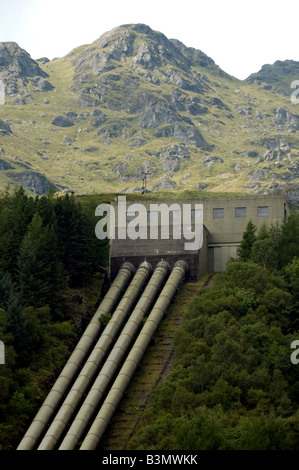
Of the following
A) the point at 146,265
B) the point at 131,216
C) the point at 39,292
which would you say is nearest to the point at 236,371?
the point at 39,292

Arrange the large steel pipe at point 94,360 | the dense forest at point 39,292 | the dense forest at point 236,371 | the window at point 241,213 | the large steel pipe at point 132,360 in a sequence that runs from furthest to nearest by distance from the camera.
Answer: the window at point 241,213 → the dense forest at point 39,292 → the large steel pipe at point 94,360 → the large steel pipe at point 132,360 → the dense forest at point 236,371

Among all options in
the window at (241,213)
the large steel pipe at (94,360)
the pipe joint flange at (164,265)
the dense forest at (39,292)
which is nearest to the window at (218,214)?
the window at (241,213)

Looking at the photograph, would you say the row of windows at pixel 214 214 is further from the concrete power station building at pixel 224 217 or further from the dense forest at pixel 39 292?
the dense forest at pixel 39 292

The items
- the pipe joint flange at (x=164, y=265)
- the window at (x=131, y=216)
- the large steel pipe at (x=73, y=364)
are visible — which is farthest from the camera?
the window at (x=131, y=216)

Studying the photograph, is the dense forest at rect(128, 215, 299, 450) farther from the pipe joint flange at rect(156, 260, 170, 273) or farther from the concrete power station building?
the concrete power station building

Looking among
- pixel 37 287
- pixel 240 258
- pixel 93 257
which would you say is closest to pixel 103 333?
pixel 37 287
